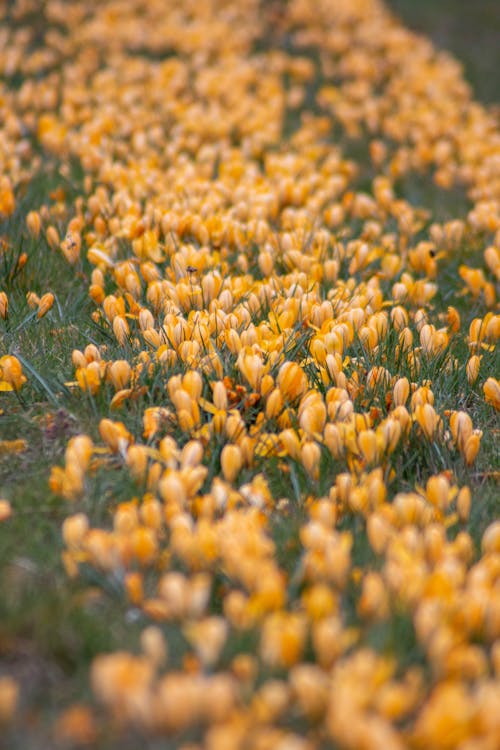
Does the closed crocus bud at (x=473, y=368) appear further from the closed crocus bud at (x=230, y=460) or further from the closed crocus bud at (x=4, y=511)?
the closed crocus bud at (x=4, y=511)

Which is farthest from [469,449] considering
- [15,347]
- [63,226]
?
[63,226]

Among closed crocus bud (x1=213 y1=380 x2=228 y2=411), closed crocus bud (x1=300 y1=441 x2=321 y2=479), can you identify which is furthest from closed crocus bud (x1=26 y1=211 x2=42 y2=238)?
closed crocus bud (x1=300 y1=441 x2=321 y2=479)

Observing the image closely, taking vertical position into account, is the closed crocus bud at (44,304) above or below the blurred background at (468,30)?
below

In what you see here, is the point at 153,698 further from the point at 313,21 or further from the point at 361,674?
the point at 313,21

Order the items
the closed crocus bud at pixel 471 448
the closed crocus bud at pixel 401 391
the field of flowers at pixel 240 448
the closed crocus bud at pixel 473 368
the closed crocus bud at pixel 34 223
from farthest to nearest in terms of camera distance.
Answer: the closed crocus bud at pixel 34 223
the closed crocus bud at pixel 473 368
the closed crocus bud at pixel 401 391
the closed crocus bud at pixel 471 448
the field of flowers at pixel 240 448

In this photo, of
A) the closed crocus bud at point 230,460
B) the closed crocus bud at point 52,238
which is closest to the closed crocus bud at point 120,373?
the closed crocus bud at point 230,460

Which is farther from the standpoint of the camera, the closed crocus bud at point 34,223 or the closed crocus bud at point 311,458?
the closed crocus bud at point 34,223

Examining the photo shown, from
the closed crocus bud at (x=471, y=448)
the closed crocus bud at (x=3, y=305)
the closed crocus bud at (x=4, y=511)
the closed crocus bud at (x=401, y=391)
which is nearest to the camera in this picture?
the closed crocus bud at (x=4, y=511)

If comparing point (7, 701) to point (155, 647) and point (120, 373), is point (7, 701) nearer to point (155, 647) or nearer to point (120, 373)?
point (155, 647)

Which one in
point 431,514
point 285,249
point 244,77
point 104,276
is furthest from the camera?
point 244,77
